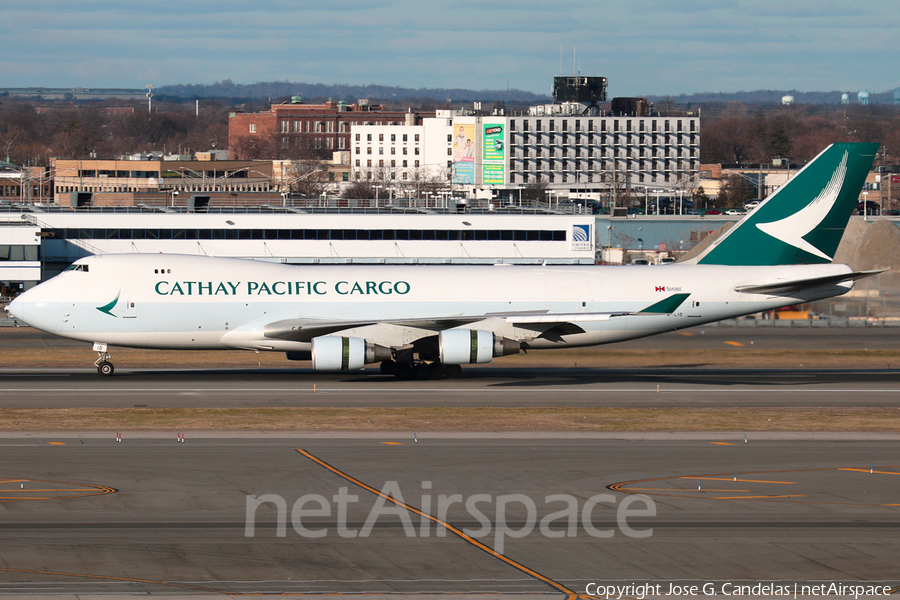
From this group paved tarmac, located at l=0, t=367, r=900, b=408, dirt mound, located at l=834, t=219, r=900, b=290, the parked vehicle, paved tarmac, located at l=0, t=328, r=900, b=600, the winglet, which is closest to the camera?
paved tarmac, located at l=0, t=328, r=900, b=600

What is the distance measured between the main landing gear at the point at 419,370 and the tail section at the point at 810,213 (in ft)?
46.7

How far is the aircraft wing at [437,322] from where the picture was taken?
140ft

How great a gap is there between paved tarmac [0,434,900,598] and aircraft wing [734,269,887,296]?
15152mm

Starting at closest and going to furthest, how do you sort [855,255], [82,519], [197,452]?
[82,519] < [197,452] < [855,255]

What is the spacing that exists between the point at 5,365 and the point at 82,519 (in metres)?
31.2

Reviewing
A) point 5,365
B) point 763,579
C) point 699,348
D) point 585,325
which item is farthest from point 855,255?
point 763,579

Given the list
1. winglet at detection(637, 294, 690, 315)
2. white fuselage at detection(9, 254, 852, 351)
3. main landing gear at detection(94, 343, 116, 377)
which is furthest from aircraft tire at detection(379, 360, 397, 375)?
main landing gear at detection(94, 343, 116, 377)

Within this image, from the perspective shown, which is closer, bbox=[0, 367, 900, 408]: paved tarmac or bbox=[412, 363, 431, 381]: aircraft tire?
bbox=[0, 367, 900, 408]: paved tarmac

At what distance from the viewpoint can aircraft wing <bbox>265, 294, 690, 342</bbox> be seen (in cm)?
4278

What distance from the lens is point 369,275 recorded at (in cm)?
4569

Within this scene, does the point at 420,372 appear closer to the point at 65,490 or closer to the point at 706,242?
the point at 65,490

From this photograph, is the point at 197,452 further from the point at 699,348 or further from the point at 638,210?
the point at 638,210

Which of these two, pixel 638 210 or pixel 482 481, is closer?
pixel 482 481

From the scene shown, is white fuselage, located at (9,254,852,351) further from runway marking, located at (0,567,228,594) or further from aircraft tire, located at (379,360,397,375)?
runway marking, located at (0,567,228,594)
